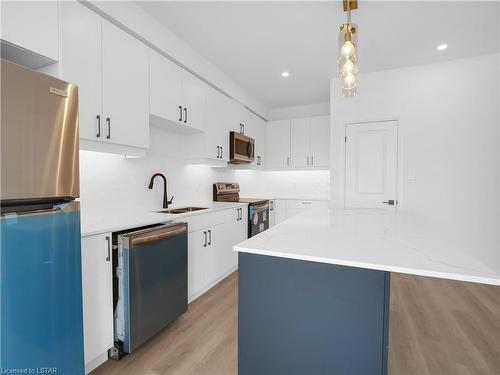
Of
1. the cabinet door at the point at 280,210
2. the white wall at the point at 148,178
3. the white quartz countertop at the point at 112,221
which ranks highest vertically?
the white wall at the point at 148,178

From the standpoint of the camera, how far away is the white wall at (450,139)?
9.56ft

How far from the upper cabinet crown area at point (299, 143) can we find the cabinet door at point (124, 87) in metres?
3.03

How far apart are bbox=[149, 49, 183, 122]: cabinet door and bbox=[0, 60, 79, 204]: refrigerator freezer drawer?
106 cm

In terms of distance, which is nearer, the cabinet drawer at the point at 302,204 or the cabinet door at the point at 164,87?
the cabinet door at the point at 164,87

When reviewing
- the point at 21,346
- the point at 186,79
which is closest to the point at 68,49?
the point at 186,79

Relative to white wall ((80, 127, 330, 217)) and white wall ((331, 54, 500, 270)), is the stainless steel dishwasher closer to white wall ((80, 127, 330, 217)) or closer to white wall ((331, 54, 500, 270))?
white wall ((80, 127, 330, 217))

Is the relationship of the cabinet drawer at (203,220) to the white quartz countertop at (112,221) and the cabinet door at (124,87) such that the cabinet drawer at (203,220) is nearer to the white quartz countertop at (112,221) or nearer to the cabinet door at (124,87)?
the white quartz countertop at (112,221)

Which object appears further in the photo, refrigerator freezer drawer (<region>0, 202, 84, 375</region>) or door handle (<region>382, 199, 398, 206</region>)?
door handle (<region>382, 199, 398, 206</region>)

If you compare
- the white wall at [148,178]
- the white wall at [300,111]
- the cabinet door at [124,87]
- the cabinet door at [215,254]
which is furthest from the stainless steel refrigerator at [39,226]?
the white wall at [300,111]

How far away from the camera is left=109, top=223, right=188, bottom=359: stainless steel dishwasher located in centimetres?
169

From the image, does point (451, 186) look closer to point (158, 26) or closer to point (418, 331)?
point (418, 331)

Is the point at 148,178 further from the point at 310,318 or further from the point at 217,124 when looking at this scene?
the point at 310,318

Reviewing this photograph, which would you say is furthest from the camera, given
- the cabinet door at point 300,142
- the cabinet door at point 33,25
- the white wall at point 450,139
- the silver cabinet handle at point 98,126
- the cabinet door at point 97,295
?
the cabinet door at point 300,142

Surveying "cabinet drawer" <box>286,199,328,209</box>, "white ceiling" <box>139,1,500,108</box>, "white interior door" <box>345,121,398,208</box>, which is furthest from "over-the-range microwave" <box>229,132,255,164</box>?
"white interior door" <box>345,121,398,208</box>
